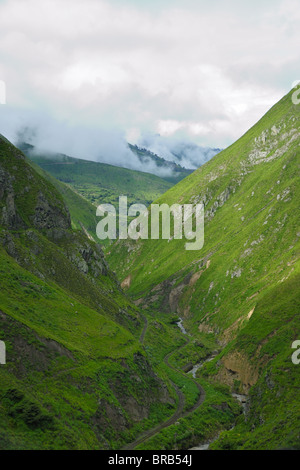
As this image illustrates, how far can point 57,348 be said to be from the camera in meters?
82.9

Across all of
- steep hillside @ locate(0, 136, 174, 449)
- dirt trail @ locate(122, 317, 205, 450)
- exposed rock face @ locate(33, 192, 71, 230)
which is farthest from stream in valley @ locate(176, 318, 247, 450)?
exposed rock face @ locate(33, 192, 71, 230)

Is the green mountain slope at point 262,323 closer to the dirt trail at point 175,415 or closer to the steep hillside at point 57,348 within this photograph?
the dirt trail at point 175,415

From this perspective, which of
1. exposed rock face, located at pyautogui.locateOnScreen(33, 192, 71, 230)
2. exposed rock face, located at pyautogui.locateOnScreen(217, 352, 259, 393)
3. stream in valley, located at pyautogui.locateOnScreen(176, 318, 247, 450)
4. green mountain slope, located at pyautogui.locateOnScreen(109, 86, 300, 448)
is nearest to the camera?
green mountain slope, located at pyautogui.locateOnScreen(109, 86, 300, 448)

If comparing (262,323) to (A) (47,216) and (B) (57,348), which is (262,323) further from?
(A) (47,216)

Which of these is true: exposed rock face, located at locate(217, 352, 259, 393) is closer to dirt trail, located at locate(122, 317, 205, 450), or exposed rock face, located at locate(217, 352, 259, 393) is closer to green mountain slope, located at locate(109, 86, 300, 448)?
green mountain slope, located at locate(109, 86, 300, 448)

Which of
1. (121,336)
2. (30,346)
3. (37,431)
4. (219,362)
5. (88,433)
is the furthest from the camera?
(219,362)

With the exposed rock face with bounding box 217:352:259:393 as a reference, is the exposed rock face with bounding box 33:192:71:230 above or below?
above

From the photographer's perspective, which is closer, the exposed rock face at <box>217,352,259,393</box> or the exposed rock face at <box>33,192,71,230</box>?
the exposed rock face at <box>217,352,259,393</box>

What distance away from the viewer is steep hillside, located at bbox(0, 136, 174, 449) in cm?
6356

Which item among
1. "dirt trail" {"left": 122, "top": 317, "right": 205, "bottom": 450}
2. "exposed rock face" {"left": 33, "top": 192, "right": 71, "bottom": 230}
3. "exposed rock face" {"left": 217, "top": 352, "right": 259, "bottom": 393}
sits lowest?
"dirt trail" {"left": 122, "top": 317, "right": 205, "bottom": 450}

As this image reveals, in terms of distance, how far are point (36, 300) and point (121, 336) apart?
85.5ft

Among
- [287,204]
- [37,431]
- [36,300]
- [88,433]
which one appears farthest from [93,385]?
[287,204]

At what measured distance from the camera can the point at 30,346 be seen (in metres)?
77.6
